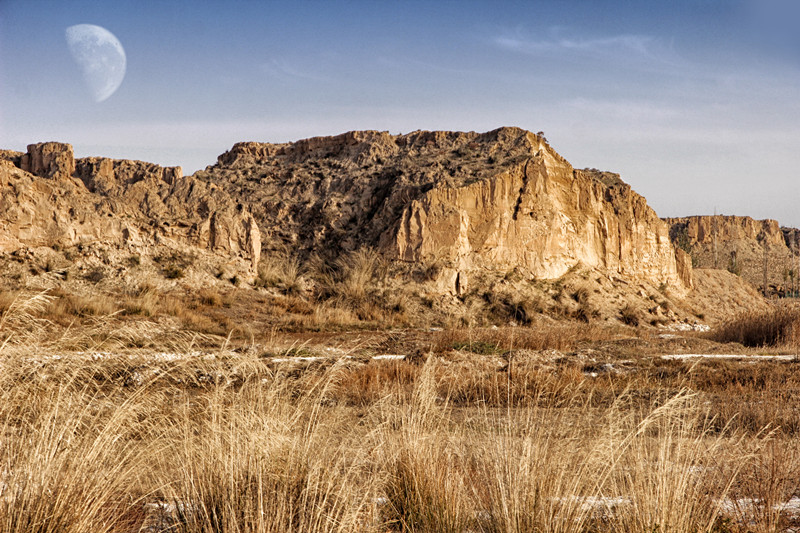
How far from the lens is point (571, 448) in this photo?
3.84 meters

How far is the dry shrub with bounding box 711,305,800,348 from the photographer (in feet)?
60.4

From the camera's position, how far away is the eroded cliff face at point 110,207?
21.7 m

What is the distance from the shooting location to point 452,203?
1119 inches

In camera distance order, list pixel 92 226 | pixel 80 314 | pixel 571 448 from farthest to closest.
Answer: pixel 92 226
pixel 80 314
pixel 571 448

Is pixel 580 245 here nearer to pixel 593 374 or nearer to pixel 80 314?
pixel 593 374

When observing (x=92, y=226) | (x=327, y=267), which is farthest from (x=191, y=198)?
(x=327, y=267)

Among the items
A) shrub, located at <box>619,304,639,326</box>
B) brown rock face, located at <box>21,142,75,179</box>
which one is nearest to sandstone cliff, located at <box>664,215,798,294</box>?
shrub, located at <box>619,304,639,326</box>

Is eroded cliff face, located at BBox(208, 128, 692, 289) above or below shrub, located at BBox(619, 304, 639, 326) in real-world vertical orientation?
above

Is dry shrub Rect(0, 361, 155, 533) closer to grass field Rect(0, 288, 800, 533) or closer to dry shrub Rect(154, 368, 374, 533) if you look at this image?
grass field Rect(0, 288, 800, 533)

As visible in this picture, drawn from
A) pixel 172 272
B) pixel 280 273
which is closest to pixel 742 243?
pixel 280 273

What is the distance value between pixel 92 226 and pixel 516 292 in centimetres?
1866

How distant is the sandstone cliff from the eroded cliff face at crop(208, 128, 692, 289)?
52395 millimetres

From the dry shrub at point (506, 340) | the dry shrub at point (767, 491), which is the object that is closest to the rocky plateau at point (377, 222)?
the dry shrub at point (506, 340)

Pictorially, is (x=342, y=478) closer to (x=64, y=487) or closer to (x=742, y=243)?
(x=64, y=487)
